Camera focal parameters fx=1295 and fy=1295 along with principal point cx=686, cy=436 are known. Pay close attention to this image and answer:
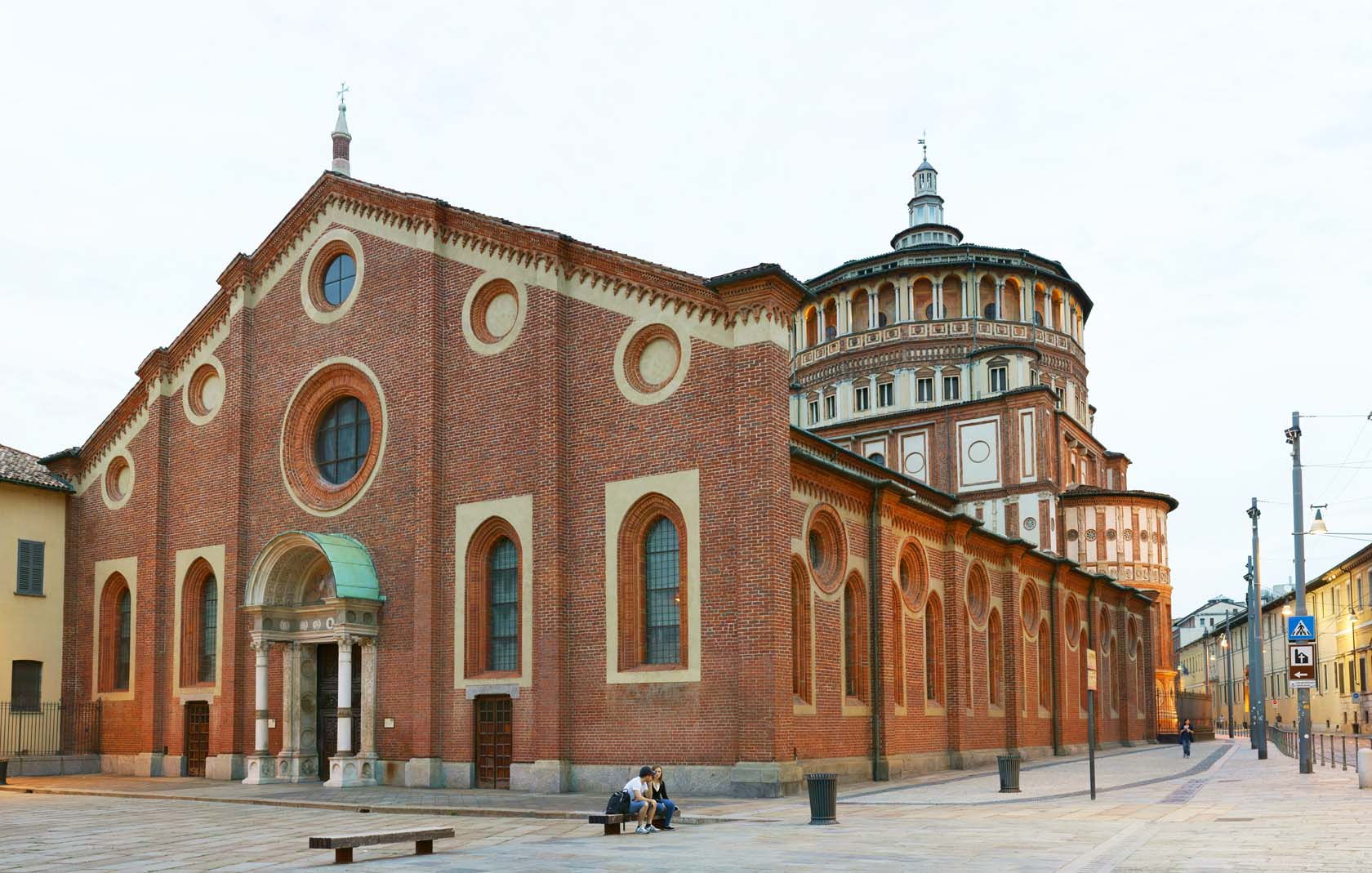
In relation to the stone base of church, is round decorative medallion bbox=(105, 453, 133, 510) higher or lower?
higher

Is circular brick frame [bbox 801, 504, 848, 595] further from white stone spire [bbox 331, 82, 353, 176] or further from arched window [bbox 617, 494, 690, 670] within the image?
white stone spire [bbox 331, 82, 353, 176]

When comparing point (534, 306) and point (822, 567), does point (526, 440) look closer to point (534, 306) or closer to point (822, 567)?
point (534, 306)

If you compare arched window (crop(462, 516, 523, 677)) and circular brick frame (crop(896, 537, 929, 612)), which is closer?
arched window (crop(462, 516, 523, 677))

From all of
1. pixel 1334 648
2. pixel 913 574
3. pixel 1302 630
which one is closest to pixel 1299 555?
pixel 1302 630

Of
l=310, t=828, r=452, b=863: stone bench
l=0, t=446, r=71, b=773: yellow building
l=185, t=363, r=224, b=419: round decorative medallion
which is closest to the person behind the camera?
l=310, t=828, r=452, b=863: stone bench

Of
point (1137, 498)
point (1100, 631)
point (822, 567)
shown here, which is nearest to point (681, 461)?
point (822, 567)

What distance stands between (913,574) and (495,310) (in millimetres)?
12497

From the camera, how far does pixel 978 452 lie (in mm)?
55469

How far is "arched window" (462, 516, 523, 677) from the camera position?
27.2 meters

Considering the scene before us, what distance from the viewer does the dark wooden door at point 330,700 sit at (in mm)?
29359

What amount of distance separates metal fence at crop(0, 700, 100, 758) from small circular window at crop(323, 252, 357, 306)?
13.0 meters

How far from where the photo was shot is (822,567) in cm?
2775

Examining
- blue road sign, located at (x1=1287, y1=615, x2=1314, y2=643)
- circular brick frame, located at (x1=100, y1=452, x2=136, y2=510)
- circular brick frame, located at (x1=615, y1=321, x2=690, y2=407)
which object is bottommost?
blue road sign, located at (x1=1287, y1=615, x2=1314, y2=643)

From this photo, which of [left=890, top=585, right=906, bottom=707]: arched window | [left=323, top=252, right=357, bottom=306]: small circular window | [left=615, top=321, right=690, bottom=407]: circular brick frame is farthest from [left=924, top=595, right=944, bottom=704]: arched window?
[left=323, top=252, right=357, bottom=306]: small circular window
